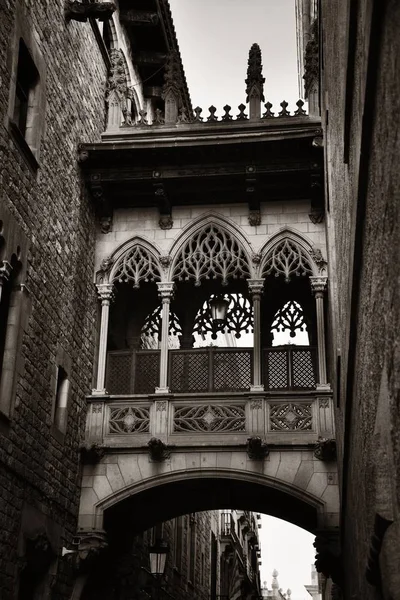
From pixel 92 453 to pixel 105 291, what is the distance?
2636 millimetres

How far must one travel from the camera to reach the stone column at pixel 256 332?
12.7 meters

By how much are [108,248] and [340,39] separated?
27.4 feet

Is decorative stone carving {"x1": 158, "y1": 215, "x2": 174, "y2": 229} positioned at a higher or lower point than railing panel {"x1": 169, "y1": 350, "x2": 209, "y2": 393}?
higher

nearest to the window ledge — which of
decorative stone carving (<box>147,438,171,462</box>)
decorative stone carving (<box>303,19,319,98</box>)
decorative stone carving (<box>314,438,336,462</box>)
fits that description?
decorative stone carving (<box>147,438,171,462</box>)

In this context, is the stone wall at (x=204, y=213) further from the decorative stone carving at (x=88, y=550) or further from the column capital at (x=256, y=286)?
the decorative stone carving at (x=88, y=550)

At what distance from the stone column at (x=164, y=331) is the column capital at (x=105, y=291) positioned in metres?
0.79

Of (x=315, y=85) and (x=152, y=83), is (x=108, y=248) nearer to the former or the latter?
(x=315, y=85)

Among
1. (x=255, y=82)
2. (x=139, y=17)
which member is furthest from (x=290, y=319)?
(x=139, y=17)

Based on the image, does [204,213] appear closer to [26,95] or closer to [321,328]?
[321,328]

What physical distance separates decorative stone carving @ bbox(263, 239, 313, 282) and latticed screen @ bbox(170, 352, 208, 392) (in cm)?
169

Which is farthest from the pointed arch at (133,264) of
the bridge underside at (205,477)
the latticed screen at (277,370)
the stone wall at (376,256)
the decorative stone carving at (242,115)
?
the stone wall at (376,256)

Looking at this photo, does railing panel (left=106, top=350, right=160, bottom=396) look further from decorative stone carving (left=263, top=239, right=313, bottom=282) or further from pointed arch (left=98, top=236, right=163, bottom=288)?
decorative stone carving (left=263, top=239, right=313, bottom=282)

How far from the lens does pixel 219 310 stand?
14633mm

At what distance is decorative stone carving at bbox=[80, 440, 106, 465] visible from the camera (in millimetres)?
12359
